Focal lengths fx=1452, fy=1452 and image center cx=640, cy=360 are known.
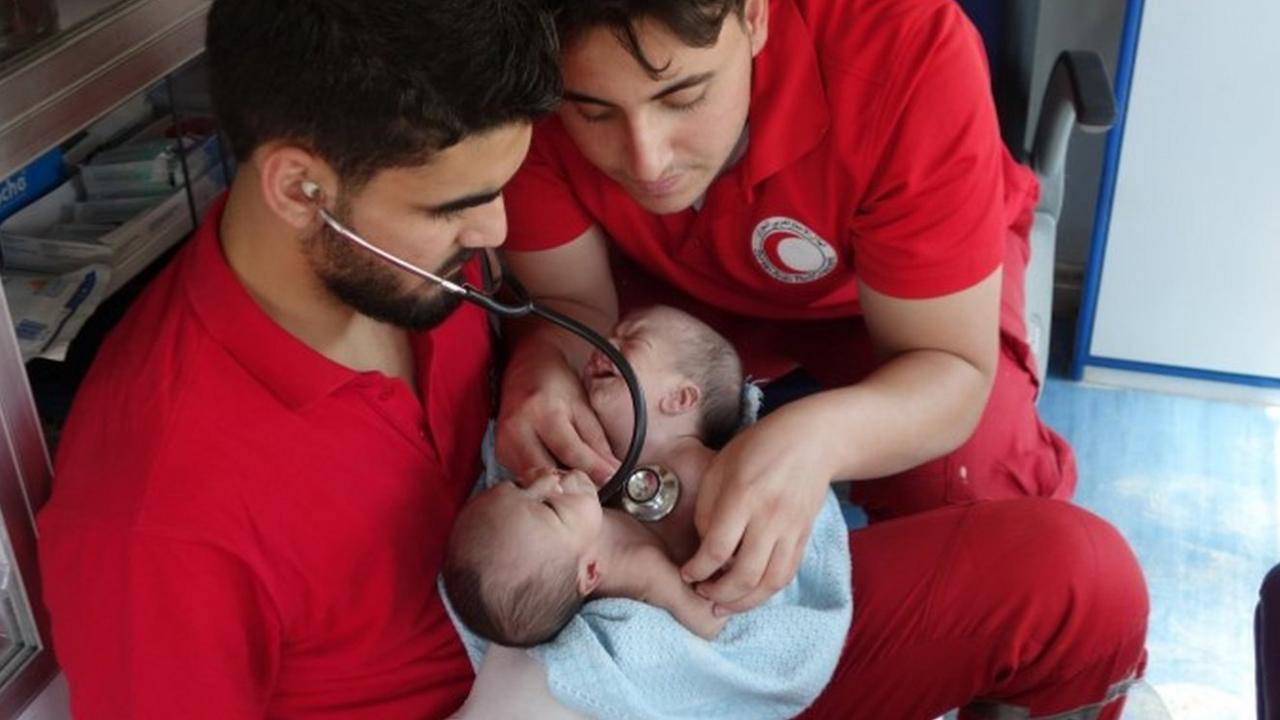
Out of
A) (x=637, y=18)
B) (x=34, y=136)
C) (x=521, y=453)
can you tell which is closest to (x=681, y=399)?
(x=521, y=453)

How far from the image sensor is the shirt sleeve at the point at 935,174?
1460mm

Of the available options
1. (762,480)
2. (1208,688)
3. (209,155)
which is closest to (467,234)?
(762,480)

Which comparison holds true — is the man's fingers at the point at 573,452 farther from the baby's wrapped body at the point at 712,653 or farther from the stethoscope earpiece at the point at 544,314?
the baby's wrapped body at the point at 712,653

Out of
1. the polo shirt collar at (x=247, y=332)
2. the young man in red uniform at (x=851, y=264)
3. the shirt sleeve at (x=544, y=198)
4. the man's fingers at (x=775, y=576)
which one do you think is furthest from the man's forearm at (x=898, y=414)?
the polo shirt collar at (x=247, y=332)

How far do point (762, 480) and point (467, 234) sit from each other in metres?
0.36

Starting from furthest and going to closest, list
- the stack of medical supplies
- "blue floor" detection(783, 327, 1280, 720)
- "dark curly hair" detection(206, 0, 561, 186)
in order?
"blue floor" detection(783, 327, 1280, 720) → the stack of medical supplies → "dark curly hair" detection(206, 0, 561, 186)

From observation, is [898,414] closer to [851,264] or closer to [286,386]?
[851,264]

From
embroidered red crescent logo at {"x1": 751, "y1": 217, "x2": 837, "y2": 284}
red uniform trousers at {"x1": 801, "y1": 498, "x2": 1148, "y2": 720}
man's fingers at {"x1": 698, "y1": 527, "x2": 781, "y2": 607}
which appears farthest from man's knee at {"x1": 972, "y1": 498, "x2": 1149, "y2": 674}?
embroidered red crescent logo at {"x1": 751, "y1": 217, "x2": 837, "y2": 284}

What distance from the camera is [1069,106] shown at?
207 centimetres

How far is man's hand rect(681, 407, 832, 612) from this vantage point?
4.40 ft

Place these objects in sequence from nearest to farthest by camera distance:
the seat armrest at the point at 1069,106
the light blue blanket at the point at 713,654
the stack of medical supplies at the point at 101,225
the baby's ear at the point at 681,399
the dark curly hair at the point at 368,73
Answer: the dark curly hair at the point at 368,73, the light blue blanket at the point at 713,654, the stack of medical supplies at the point at 101,225, the baby's ear at the point at 681,399, the seat armrest at the point at 1069,106

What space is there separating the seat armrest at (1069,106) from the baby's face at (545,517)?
1.00 meters

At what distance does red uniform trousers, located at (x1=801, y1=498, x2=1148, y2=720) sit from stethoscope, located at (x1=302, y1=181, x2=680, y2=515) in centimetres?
22

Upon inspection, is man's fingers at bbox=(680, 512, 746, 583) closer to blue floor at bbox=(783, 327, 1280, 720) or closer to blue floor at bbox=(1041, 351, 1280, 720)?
blue floor at bbox=(783, 327, 1280, 720)
